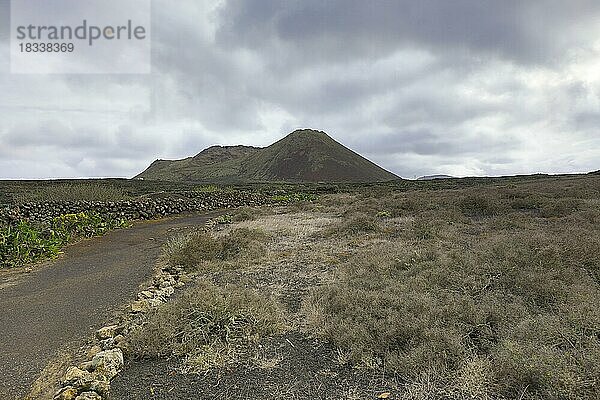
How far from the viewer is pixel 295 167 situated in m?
140

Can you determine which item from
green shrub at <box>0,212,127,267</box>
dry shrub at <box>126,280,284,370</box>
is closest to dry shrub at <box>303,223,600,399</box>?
dry shrub at <box>126,280,284,370</box>

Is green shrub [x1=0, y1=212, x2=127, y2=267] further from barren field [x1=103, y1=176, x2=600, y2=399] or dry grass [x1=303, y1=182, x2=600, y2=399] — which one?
dry grass [x1=303, y1=182, x2=600, y2=399]

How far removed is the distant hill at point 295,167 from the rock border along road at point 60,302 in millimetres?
112195

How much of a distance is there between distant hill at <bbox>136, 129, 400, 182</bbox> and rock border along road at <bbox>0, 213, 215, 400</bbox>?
368ft

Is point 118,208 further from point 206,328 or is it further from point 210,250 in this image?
point 206,328

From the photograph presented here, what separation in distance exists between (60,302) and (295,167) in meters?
133

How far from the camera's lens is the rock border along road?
5.36 metres

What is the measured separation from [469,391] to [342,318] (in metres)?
2.12

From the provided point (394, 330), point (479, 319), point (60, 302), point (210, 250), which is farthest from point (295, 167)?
point (394, 330)

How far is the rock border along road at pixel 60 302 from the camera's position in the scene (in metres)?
5.36

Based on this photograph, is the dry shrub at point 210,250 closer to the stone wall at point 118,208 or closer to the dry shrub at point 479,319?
the dry shrub at point 479,319

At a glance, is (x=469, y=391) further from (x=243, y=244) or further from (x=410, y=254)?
(x=243, y=244)

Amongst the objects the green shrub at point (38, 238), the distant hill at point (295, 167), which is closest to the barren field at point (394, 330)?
the green shrub at point (38, 238)

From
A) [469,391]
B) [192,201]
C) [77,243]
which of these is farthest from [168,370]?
[192,201]
